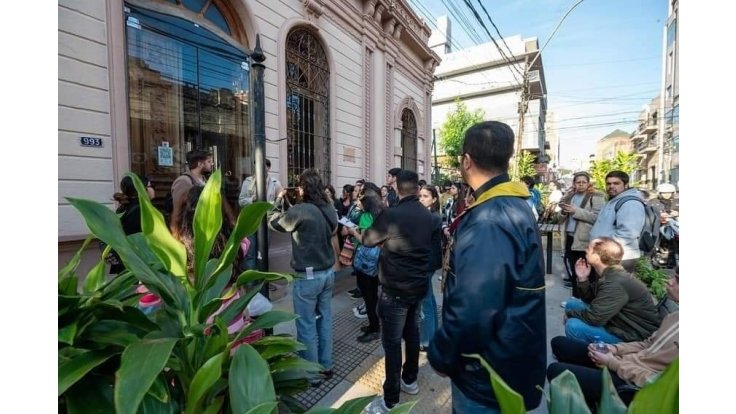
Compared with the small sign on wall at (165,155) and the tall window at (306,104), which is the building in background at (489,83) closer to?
the tall window at (306,104)

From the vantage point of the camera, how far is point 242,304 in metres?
1.13

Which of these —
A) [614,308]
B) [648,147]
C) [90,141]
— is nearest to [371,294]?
[614,308]

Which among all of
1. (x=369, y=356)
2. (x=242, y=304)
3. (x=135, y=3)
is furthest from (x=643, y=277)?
(x=135, y=3)

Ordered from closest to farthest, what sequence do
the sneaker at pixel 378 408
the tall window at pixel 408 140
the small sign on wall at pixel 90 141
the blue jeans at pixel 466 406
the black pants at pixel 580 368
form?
the blue jeans at pixel 466 406
the black pants at pixel 580 368
the sneaker at pixel 378 408
the small sign on wall at pixel 90 141
the tall window at pixel 408 140

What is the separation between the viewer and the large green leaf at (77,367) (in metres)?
0.70

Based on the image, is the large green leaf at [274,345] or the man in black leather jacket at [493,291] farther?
the man in black leather jacket at [493,291]

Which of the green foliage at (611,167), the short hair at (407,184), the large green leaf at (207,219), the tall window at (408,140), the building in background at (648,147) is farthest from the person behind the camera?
the building in background at (648,147)

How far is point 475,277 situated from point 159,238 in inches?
44.3

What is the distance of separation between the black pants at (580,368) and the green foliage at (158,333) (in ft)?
6.60

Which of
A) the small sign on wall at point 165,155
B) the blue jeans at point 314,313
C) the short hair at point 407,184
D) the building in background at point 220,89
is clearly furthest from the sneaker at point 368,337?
the small sign on wall at point 165,155

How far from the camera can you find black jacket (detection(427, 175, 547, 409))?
1.38m

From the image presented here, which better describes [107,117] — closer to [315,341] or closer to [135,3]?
[135,3]

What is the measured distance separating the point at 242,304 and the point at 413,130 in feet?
40.1

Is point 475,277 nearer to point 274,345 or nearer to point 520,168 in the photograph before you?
point 274,345
